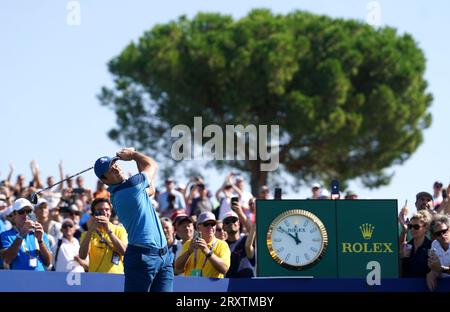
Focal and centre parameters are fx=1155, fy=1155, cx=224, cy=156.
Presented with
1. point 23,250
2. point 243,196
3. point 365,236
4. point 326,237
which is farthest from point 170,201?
point 365,236

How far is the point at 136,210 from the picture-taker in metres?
9.33

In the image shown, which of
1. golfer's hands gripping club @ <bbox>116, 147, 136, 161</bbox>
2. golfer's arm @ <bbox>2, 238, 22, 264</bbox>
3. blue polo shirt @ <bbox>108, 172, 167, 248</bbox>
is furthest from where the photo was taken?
golfer's arm @ <bbox>2, 238, 22, 264</bbox>

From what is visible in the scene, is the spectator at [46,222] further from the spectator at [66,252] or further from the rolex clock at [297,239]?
the rolex clock at [297,239]

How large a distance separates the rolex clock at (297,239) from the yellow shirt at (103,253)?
155 cm

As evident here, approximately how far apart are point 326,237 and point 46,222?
187 inches

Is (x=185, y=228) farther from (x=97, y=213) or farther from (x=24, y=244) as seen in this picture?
(x=24, y=244)

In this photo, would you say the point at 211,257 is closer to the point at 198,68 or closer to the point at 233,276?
the point at 233,276

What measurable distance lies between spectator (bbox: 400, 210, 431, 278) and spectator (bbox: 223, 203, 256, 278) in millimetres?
1607

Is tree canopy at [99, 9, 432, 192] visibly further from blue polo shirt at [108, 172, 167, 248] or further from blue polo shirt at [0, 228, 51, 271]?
blue polo shirt at [108, 172, 167, 248]

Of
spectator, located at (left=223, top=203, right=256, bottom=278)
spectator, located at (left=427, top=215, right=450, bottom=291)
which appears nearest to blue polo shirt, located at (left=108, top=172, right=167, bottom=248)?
spectator, located at (left=223, top=203, right=256, bottom=278)

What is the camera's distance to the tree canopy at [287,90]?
4494cm


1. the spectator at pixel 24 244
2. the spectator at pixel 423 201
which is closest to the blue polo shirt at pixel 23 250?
the spectator at pixel 24 244

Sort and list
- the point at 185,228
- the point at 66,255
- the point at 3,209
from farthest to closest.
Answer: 1. the point at 3,209
2. the point at 66,255
3. the point at 185,228

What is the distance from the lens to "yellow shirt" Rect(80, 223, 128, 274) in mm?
11742
